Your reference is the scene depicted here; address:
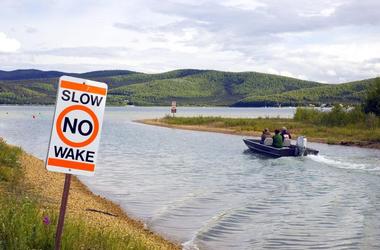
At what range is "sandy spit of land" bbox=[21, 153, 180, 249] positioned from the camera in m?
11.7

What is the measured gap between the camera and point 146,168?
2661cm

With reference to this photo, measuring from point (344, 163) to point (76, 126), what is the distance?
25.8 meters

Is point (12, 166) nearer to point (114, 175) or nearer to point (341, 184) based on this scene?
point (114, 175)

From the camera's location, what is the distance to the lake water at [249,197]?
1288cm

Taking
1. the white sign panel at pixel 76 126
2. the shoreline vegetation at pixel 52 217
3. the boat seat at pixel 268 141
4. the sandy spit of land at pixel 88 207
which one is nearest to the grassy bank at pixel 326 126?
the boat seat at pixel 268 141

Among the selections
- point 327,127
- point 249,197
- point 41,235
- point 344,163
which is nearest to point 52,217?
point 41,235

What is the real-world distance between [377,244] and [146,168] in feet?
51.5

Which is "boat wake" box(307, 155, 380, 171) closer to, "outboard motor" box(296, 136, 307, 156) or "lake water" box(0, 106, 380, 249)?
"lake water" box(0, 106, 380, 249)

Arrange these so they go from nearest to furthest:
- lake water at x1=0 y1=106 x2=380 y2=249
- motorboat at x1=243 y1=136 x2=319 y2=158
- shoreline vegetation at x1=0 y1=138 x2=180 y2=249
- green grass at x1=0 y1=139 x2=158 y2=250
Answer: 1. green grass at x1=0 y1=139 x2=158 y2=250
2. shoreline vegetation at x1=0 y1=138 x2=180 y2=249
3. lake water at x1=0 y1=106 x2=380 y2=249
4. motorboat at x1=243 y1=136 x2=319 y2=158

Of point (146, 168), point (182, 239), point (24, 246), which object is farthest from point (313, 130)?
point (24, 246)

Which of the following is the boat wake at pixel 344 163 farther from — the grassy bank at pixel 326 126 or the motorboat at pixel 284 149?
the grassy bank at pixel 326 126

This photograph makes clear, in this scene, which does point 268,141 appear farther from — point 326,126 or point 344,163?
point 326,126

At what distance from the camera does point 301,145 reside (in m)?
31.7

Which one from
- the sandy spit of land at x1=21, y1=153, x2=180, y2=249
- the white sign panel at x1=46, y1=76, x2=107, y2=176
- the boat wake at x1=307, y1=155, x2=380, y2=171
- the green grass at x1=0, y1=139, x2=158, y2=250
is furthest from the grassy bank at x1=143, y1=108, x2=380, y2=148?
the white sign panel at x1=46, y1=76, x2=107, y2=176
